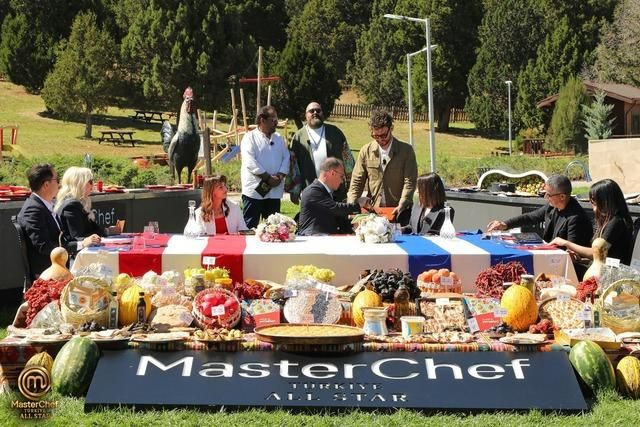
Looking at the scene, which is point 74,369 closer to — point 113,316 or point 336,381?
point 113,316

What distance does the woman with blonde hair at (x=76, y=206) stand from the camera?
26.1ft

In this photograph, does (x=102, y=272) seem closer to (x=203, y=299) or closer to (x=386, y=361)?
(x=203, y=299)

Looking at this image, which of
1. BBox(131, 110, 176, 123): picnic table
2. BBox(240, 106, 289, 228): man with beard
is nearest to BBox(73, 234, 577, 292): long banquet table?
BBox(240, 106, 289, 228): man with beard

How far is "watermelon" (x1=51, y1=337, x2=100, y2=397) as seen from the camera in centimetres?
550

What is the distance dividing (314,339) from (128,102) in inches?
2101

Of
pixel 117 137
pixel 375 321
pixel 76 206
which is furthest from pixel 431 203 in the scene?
pixel 117 137

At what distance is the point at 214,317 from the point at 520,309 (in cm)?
186

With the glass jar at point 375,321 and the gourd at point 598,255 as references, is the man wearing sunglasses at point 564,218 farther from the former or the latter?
the glass jar at point 375,321

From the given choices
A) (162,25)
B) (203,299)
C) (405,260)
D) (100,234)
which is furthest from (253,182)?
(162,25)

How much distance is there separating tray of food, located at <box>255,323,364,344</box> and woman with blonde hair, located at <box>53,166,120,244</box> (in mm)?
2612

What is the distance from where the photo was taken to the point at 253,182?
9.87 metres

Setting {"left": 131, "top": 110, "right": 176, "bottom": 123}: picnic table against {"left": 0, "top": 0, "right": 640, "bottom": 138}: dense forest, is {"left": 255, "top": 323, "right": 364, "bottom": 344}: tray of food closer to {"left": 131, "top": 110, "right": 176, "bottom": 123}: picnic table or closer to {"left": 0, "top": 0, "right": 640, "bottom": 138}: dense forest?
{"left": 0, "top": 0, "right": 640, "bottom": 138}: dense forest

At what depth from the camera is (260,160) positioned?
9977mm

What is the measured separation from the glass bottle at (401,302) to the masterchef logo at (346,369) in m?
0.77
